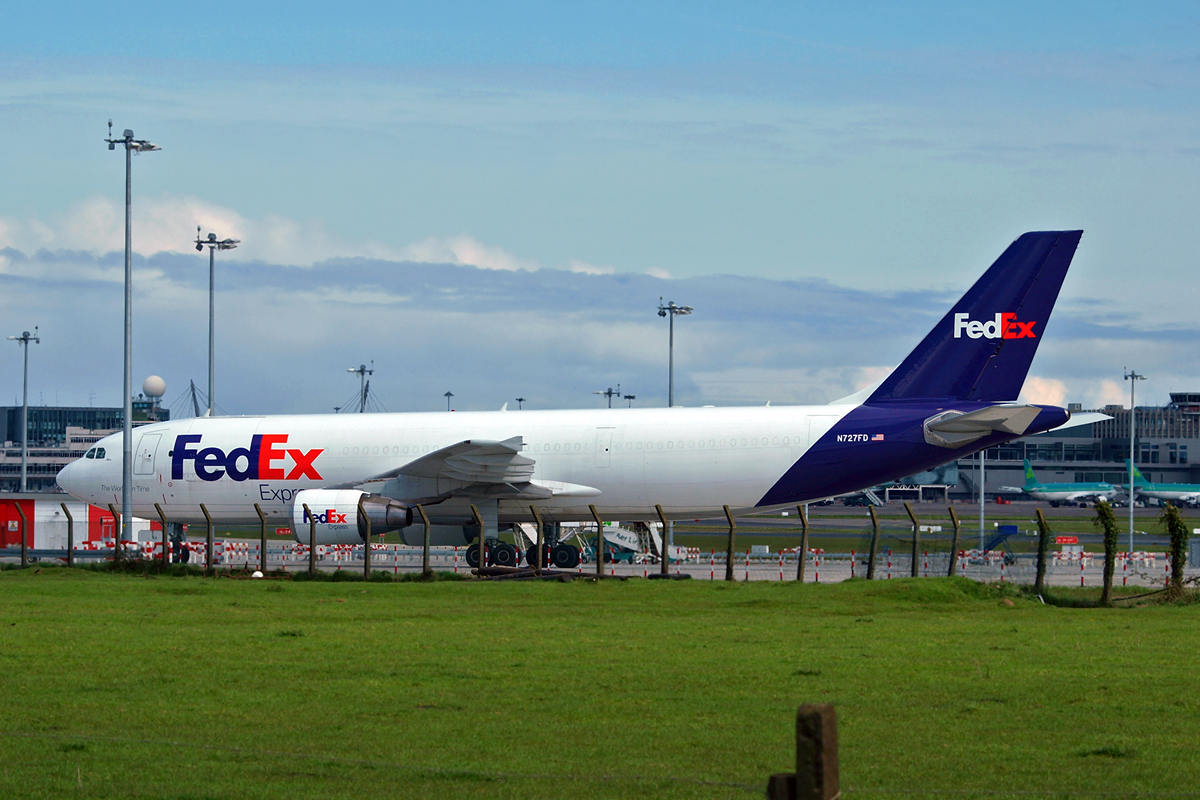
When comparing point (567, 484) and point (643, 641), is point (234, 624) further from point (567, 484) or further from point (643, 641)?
point (567, 484)

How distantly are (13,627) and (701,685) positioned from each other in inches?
404

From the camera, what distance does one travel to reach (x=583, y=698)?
12031 mm

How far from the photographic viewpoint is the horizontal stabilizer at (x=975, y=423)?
2897 centimetres

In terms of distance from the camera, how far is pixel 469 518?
34656mm

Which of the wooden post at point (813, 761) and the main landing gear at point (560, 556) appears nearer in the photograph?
the wooden post at point (813, 761)

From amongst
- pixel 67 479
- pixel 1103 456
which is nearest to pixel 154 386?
pixel 67 479


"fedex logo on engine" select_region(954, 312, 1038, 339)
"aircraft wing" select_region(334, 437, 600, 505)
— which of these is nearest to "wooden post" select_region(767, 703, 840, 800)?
"aircraft wing" select_region(334, 437, 600, 505)

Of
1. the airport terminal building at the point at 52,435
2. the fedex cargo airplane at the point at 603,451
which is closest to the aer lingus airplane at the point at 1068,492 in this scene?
the airport terminal building at the point at 52,435

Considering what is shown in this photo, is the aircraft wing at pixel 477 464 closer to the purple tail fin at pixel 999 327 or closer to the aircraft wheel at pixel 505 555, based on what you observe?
the aircraft wheel at pixel 505 555

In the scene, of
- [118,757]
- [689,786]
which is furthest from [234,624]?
[689,786]

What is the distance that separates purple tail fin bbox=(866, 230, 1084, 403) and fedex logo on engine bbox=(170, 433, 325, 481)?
613 inches

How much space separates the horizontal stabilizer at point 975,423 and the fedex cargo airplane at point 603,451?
0.11 feet

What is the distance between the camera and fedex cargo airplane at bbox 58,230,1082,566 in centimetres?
3073

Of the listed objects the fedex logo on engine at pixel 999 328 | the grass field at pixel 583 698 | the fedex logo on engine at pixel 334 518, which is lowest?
the grass field at pixel 583 698
